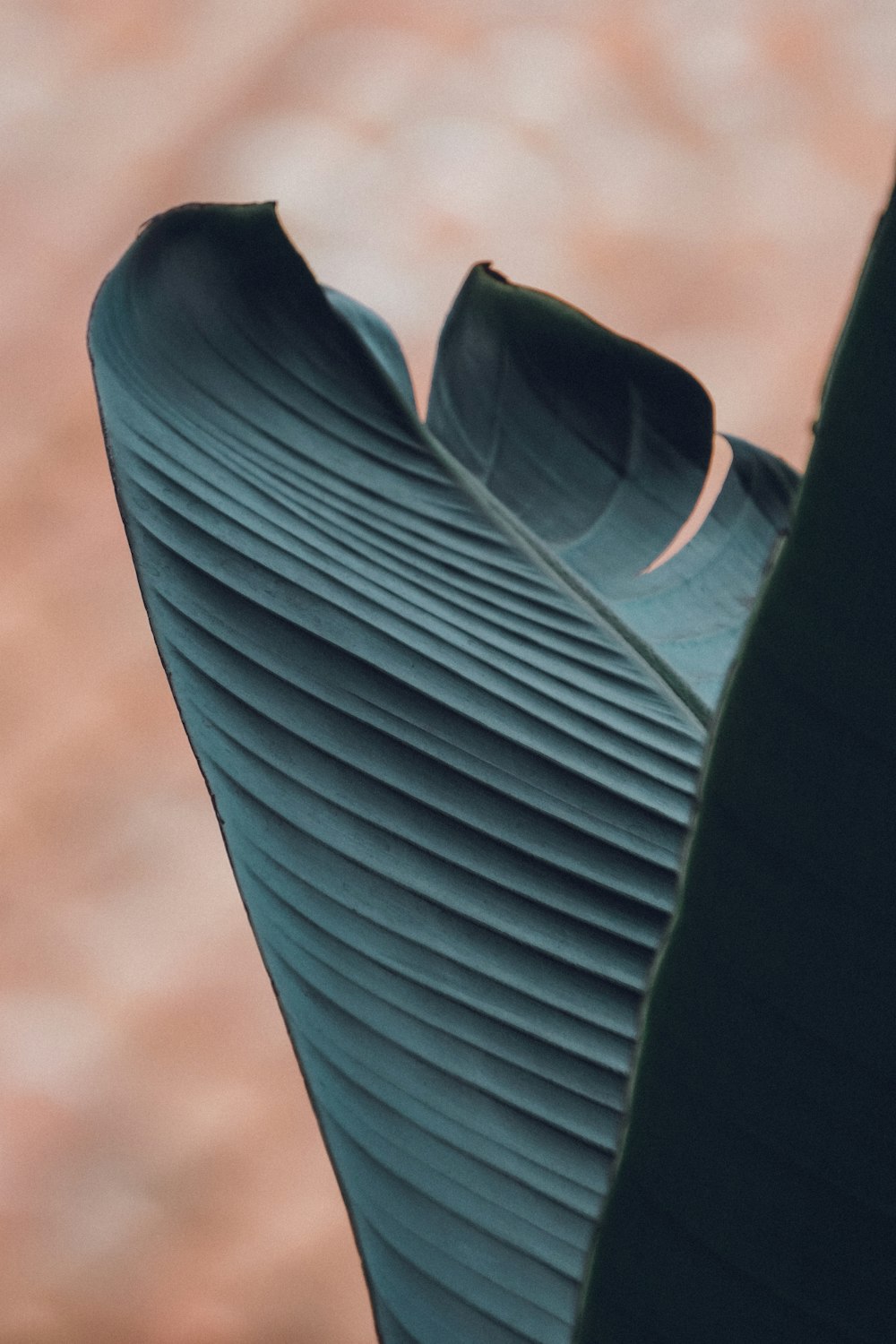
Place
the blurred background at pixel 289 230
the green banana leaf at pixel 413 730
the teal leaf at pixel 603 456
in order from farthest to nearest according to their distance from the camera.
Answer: the blurred background at pixel 289 230, the teal leaf at pixel 603 456, the green banana leaf at pixel 413 730

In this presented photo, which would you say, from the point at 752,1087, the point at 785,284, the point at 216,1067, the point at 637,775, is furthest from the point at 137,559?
the point at 785,284

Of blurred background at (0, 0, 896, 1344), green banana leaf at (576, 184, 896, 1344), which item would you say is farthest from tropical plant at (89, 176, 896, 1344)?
blurred background at (0, 0, 896, 1344)

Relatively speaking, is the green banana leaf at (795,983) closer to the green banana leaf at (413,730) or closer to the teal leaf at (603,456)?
the green banana leaf at (413,730)

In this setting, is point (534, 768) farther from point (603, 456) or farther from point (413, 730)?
point (603, 456)

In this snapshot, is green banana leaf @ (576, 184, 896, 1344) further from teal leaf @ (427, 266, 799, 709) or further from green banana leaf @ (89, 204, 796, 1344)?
teal leaf @ (427, 266, 799, 709)

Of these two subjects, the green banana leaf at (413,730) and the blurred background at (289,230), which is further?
the blurred background at (289,230)

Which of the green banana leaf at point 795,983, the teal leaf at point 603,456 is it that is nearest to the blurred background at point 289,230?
the teal leaf at point 603,456

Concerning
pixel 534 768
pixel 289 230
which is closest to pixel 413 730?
pixel 534 768
